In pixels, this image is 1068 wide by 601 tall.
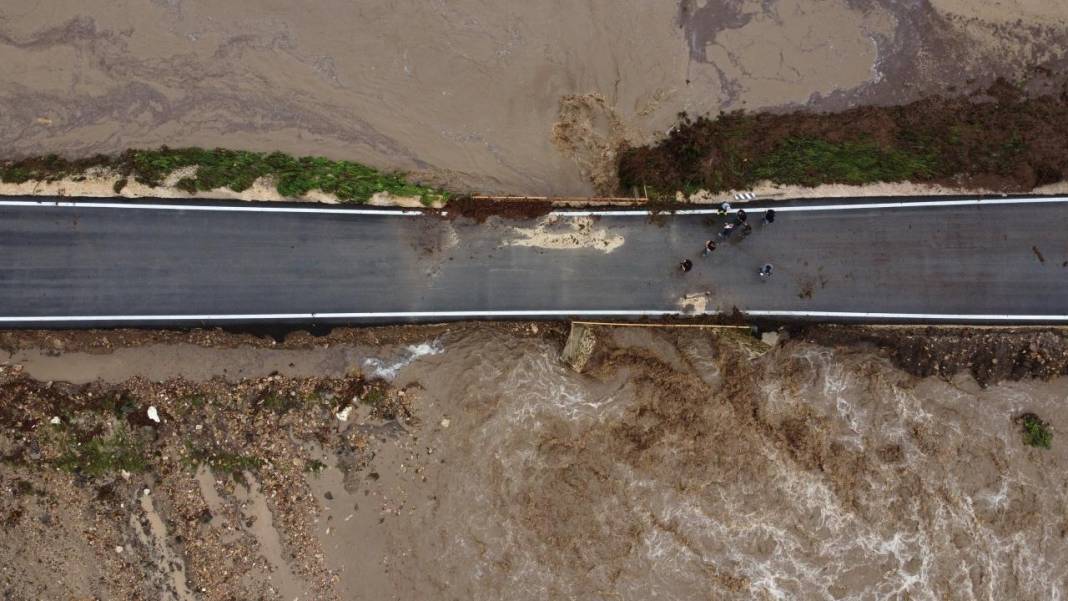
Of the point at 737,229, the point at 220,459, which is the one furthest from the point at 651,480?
the point at 220,459

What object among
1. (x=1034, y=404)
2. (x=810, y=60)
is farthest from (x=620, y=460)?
(x=810, y=60)

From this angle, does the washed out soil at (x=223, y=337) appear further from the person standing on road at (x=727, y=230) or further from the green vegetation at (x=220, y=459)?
the person standing on road at (x=727, y=230)

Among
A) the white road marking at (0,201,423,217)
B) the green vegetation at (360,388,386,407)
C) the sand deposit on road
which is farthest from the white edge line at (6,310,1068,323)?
the white road marking at (0,201,423,217)

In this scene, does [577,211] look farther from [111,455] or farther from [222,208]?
[111,455]

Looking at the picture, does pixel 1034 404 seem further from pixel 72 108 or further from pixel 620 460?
pixel 72 108

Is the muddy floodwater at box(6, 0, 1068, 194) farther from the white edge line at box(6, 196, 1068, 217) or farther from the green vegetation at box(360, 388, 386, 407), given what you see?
the green vegetation at box(360, 388, 386, 407)

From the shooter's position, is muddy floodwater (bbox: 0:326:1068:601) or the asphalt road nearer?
the asphalt road
